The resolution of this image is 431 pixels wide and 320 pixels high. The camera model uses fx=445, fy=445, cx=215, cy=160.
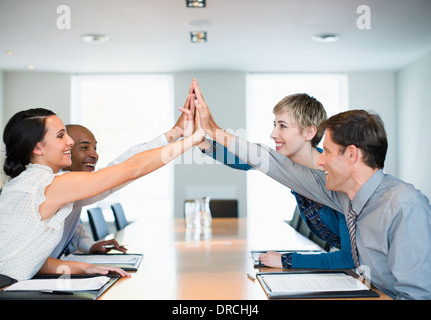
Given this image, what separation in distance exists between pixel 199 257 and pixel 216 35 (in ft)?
10.7

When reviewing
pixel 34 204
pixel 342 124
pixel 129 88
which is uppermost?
pixel 129 88

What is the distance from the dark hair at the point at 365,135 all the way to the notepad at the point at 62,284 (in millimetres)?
1008

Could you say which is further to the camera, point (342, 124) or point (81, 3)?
point (81, 3)

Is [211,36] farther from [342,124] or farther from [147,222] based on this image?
[342,124]

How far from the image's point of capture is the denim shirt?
1830mm

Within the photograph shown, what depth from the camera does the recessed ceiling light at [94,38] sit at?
4857 millimetres

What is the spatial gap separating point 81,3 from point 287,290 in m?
3.27

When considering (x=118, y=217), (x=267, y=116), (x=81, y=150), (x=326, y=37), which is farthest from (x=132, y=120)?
(x=81, y=150)

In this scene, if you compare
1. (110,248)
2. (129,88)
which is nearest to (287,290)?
(110,248)

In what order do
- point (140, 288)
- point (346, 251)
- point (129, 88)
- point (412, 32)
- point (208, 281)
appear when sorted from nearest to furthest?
point (140, 288) → point (208, 281) → point (346, 251) → point (412, 32) → point (129, 88)

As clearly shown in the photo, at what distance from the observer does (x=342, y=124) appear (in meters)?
1.66

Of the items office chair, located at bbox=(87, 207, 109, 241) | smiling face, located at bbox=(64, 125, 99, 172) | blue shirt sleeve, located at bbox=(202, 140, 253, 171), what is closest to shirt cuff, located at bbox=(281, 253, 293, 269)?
blue shirt sleeve, located at bbox=(202, 140, 253, 171)

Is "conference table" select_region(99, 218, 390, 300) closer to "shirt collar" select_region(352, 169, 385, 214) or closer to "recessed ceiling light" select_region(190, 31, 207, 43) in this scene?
"shirt collar" select_region(352, 169, 385, 214)

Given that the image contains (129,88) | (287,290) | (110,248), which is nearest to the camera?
(287,290)
